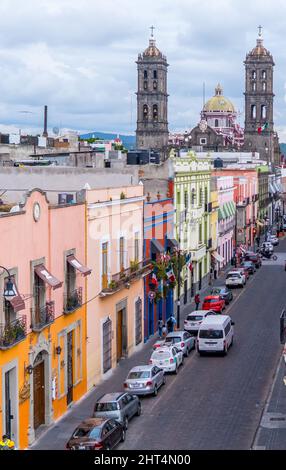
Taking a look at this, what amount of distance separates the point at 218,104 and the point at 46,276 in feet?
434

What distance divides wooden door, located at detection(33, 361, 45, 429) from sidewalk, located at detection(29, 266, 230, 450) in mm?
362

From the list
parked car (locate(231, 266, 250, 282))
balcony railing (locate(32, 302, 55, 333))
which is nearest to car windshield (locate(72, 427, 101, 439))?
balcony railing (locate(32, 302, 55, 333))

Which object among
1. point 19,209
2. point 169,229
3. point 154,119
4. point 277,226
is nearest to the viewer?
point 19,209

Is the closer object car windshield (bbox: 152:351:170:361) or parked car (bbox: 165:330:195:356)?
car windshield (bbox: 152:351:170:361)

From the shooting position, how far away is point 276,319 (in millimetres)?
50156

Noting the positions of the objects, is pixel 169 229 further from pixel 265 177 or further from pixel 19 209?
pixel 265 177

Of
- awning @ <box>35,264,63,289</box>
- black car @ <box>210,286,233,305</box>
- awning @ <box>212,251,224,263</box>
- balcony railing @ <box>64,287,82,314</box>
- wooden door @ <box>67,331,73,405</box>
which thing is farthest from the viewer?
awning @ <box>212,251,224,263</box>

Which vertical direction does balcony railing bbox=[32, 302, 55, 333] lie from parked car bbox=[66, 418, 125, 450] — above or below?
above

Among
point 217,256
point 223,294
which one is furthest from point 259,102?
point 223,294

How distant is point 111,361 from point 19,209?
473 inches

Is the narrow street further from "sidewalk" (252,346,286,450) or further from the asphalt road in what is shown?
"sidewalk" (252,346,286,450)

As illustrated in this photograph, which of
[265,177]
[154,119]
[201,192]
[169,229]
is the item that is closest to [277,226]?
[265,177]

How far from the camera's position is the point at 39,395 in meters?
29.2

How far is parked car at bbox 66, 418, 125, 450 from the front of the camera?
24.7m
